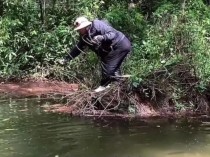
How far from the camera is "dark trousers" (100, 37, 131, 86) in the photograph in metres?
7.67

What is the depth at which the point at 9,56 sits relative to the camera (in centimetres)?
1170

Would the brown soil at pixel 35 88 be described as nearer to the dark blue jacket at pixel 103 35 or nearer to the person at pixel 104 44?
the person at pixel 104 44

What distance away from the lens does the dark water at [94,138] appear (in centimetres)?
567

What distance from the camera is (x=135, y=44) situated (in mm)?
10086

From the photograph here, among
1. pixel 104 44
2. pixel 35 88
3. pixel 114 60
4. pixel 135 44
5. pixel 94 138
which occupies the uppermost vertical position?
pixel 135 44

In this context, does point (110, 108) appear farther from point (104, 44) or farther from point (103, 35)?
point (103, 35)

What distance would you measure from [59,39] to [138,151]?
715cm

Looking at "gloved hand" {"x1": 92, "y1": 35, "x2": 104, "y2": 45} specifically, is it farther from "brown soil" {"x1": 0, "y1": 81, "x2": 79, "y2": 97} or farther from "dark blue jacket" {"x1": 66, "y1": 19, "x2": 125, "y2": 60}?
"brown soil" {"x1": 0, "y1": 81, "x2": 79, "y2": 97}

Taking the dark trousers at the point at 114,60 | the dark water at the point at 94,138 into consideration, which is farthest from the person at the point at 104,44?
the dark water at the point at 94,138

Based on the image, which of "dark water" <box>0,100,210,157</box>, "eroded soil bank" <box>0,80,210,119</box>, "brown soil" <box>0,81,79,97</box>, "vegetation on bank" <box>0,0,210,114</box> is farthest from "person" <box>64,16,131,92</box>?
"brown soil" <box>0,81,79,97</box>

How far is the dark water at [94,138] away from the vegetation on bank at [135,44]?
0.98 metres

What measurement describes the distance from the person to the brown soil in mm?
1863

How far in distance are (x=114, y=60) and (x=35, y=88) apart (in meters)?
3.38

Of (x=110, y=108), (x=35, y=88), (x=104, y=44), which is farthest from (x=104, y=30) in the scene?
(x=35, y=88)
